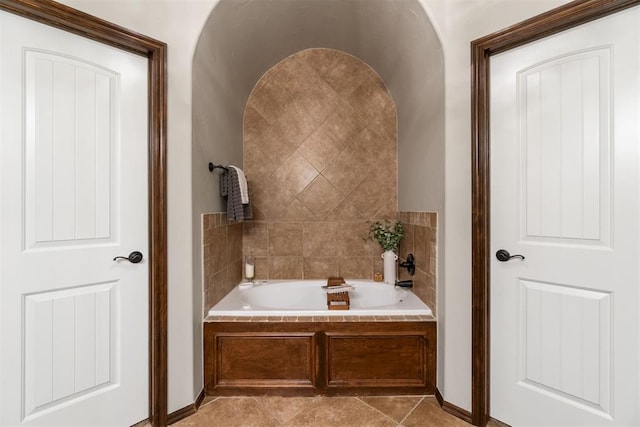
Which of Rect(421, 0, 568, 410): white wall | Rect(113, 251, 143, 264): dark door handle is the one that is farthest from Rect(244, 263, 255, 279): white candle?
Rect(421, 0, 568, 410): white wall

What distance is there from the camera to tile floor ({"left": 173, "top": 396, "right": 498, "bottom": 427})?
1602mm

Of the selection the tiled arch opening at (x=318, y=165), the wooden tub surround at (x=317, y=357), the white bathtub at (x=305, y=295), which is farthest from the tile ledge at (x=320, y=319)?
the tiled arch opening at (x=318, y=165)

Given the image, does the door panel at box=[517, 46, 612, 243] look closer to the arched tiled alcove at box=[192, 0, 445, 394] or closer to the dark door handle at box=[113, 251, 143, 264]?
the arched tiled alcove at box=[192, 0, 445, 394]

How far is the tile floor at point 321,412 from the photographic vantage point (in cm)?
160

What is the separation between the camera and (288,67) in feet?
8.73

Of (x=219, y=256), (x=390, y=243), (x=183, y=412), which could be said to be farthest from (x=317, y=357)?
(x=390, y=243)

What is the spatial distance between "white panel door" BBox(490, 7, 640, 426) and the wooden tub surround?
473mm

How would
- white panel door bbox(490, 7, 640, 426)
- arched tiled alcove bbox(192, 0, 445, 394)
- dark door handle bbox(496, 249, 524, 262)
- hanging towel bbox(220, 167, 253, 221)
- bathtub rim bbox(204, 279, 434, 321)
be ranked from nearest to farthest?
1. white panel door bbox(490, 7, 640, 426)
2. dark door handle bbox(496, 249, 524, 262)
3. arched tiled alcove bbox(192, 0, 445, 394)
4. bathtub rim bbox(204, 279, 434, 321)
5. hanging towel bbox(220, 167, 253, 221)

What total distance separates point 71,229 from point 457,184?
1.96m

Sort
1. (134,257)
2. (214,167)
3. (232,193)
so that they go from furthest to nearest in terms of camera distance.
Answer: (232,193) → (214,167) → (134,257)

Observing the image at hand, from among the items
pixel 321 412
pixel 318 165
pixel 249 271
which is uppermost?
pixel 318 165

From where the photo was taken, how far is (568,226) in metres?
1.37

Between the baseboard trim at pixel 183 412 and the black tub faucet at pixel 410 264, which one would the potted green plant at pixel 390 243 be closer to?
the black tub faucet at pixel 410 264

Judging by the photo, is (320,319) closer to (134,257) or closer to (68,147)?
(134,257)
